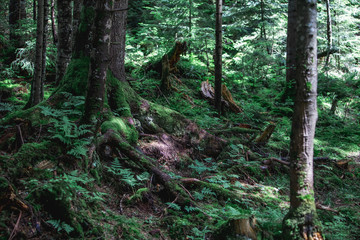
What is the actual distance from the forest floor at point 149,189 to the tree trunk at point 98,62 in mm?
350

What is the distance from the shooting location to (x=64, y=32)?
8.51 m

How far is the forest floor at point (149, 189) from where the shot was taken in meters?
2.63

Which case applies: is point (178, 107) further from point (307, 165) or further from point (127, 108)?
point (307, 165)

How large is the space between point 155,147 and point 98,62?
2527 millimetres

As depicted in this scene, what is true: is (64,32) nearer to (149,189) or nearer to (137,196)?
(149,189)

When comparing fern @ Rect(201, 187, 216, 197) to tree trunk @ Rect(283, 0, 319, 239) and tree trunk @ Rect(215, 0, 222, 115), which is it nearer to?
tree trunk @ Rect(283, 0, 319, 239)

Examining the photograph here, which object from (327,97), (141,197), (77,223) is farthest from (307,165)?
(327,97)

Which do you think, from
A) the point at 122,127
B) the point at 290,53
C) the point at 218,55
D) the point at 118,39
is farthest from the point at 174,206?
the point at 290,53

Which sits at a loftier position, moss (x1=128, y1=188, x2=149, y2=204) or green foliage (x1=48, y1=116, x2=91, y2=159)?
green foliage (x1=48, y1=116, x2=91, y2=159)

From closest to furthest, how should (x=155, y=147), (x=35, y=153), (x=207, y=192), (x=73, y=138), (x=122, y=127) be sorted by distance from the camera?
1. (x=35, y=153)
2. (x=73, y=138)
3. (x=207, y=192)
4. (x=122, y=127)
5. (x=155, y=147)

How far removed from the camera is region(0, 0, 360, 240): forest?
9.75ft

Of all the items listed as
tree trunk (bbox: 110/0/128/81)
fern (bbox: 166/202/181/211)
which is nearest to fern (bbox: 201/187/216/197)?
fern (bbox: 166/202/181/211)

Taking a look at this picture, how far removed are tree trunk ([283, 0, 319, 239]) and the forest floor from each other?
0.39 m

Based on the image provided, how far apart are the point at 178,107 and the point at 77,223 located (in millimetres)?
6933
